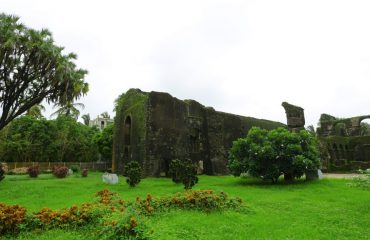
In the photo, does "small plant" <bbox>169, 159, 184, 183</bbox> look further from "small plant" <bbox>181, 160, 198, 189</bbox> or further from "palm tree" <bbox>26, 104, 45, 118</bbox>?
"palm tree" <bbox>26, 104, 45, 118</bbox>

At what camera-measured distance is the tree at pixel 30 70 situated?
648 inches

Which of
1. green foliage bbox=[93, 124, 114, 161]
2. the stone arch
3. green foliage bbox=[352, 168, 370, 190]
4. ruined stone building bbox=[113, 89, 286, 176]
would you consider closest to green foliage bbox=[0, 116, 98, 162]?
green foliage bbox=[93, 124, 114, 161]

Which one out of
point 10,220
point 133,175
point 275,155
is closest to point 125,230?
point 10,220

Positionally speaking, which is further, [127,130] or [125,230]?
[127,130]

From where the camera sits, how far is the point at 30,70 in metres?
17.2

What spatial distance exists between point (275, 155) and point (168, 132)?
25.3 feet

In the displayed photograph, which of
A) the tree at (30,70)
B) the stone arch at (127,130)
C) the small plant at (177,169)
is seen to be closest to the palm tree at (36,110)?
the tree at (30,70)

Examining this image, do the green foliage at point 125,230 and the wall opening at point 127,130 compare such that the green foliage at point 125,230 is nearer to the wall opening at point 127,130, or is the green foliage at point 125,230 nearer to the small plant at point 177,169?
the small plant at point 177,169

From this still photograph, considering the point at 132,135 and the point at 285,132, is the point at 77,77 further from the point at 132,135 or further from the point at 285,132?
the point at 285,132

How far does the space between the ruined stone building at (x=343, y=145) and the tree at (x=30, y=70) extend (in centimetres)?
1827

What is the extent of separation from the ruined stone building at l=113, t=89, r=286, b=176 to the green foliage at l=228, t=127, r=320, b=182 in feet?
17.8

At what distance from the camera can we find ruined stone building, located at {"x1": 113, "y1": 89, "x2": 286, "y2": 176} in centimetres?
1975

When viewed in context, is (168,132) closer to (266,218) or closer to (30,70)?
(30,70)

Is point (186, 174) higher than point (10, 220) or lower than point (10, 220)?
higher
